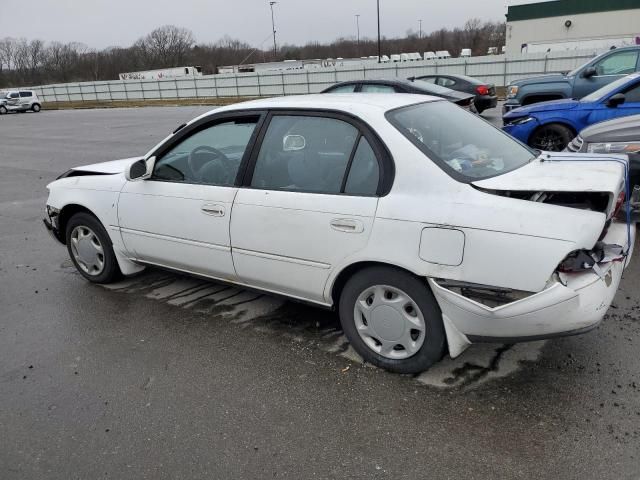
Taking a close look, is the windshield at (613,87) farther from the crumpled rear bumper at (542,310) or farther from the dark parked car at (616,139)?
the crumpled rear bumper at (542,310)

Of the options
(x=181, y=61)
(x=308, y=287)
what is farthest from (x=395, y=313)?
(x=181, y=61)

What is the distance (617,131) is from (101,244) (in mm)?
5269

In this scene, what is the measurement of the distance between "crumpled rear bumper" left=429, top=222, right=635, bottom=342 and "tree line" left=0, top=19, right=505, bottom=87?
85.5 meters

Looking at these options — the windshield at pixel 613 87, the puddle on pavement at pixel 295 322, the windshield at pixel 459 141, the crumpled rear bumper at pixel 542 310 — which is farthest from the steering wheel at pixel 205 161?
the windshield at pixel 613 87

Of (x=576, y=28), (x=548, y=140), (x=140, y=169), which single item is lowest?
(x=548, y=140)

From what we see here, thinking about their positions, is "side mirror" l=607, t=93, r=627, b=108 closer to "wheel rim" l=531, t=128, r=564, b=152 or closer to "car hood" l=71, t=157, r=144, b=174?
"wheel rim" l=531, t=128, r=564, b=152

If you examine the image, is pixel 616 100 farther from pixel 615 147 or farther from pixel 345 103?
pixel 345 103

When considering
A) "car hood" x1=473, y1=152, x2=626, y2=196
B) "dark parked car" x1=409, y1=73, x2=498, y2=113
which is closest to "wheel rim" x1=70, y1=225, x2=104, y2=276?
"car hood" x1=473, y1=152, x2=626, y2=196

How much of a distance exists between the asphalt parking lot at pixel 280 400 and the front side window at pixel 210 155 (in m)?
1.09

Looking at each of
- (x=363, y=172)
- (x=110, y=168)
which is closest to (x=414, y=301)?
(x=363, y=172)

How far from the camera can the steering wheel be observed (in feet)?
12.9

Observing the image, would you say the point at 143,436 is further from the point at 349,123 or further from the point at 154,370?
the point at 349,123

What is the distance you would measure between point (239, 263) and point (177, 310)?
942mm

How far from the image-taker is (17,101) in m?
39.9
